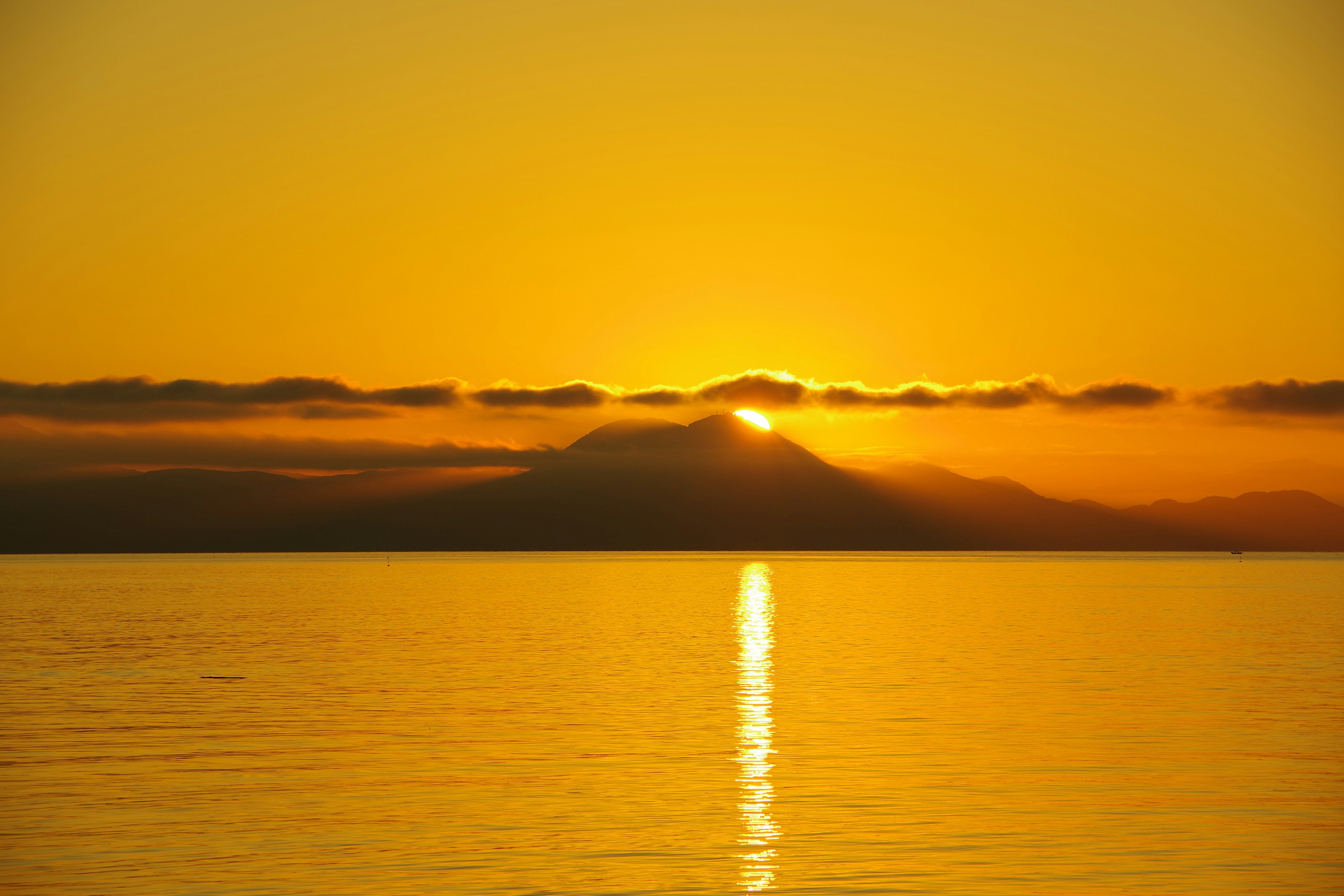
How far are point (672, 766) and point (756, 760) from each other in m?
2.32

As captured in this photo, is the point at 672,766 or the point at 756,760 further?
the point at 756,760

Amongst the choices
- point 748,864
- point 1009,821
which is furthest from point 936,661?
point 748,864

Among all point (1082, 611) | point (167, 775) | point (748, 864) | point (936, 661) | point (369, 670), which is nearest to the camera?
point (748, 864)

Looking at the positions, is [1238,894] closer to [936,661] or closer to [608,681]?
[608,681]

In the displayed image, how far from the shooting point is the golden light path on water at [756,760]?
23797 mm

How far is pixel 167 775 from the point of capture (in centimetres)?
3278

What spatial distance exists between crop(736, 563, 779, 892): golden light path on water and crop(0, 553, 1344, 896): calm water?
11 centimetres

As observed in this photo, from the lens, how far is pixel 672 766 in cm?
3369

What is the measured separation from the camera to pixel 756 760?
114 feet

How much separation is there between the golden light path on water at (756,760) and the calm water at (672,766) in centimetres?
11

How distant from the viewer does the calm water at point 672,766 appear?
2372 cm

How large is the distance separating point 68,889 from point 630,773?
13526 millimetres

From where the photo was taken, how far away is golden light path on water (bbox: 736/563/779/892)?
2380 cm

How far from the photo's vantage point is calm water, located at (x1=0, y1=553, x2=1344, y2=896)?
2372 centimetres
